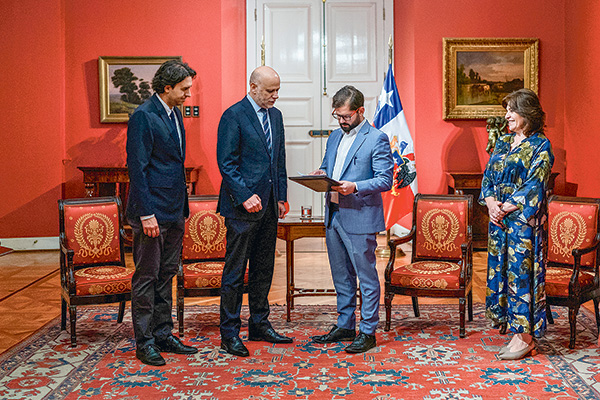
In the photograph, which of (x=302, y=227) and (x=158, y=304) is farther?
(x=302, y=227)

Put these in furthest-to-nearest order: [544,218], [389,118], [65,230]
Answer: [389,118]
[65,230]
[544,218]

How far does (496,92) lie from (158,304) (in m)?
4.96

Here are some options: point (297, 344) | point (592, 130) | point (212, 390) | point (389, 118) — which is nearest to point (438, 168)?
point (389, 118)

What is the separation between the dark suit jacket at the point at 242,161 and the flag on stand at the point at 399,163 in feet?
10.6

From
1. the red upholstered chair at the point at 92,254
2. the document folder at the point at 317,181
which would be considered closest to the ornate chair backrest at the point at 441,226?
the document folder at the point at 317,181

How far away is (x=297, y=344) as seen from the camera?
12.3 feet

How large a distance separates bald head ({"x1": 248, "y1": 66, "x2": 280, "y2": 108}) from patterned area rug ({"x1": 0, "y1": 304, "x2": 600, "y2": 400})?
138 cm

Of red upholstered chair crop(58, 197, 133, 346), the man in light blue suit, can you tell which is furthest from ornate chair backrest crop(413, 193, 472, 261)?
red upholstered chair crop(58, 197, 133, 346)

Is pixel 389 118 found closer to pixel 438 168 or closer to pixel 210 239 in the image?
pixel 438 168

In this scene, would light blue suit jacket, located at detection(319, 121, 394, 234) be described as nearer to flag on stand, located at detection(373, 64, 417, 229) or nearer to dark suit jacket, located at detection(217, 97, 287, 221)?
dark suit jacket, located at detection(217, 97, 287, 221)

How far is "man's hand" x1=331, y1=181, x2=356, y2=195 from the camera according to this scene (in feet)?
11.1

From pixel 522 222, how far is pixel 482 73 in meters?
4.23

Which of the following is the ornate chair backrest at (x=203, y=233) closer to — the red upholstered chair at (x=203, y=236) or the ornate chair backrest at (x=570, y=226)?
the red upholstered chair at (x=203, y=236)

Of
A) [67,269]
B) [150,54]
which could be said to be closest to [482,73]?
[150,54]
